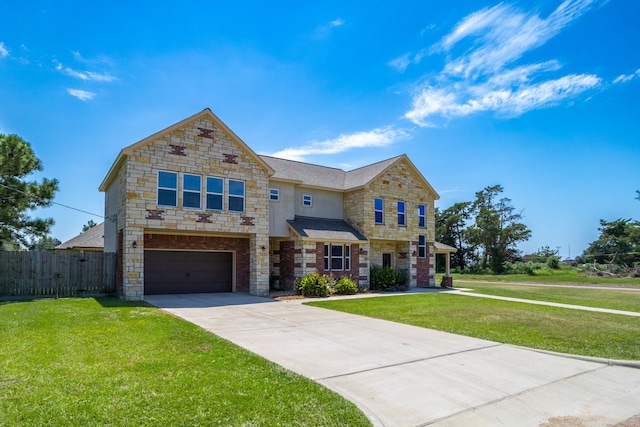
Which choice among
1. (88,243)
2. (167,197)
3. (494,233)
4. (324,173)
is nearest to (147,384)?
(167,197)

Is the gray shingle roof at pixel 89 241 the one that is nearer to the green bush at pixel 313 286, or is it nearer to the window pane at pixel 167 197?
the window pane at pixel 167 197

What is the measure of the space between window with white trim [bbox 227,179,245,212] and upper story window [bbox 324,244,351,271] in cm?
514

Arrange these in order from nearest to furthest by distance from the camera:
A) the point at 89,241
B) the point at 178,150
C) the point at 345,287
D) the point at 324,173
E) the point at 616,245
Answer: the point at 178,150 < the point at 345,287 < the point at 324,173 < the point at 89,241 < the point at 616,245

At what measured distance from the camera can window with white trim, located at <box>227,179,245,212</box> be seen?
17.7 m

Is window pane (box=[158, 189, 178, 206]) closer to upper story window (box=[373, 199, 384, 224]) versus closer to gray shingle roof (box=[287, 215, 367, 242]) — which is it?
gray shingle roof (box=[287, 215, 367, 242])

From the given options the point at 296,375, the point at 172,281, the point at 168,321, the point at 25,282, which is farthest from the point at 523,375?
the point at 25,282

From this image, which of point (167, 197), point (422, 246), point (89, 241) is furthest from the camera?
point (89, 241)

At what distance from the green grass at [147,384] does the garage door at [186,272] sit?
367 inches

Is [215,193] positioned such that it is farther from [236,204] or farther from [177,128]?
[177,128]

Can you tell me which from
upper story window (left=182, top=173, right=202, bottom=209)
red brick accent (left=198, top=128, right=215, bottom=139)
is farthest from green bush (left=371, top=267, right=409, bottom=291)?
red brick accent (left=198, top=128, right=215, bottom=139)

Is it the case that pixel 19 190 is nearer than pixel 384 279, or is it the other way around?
pixel 19 190

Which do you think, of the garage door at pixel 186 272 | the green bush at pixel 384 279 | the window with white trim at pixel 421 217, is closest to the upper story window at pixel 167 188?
the garage door at pixel 186 272

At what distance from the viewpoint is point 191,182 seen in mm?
16781

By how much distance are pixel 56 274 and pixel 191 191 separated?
→ 6.13 metres
